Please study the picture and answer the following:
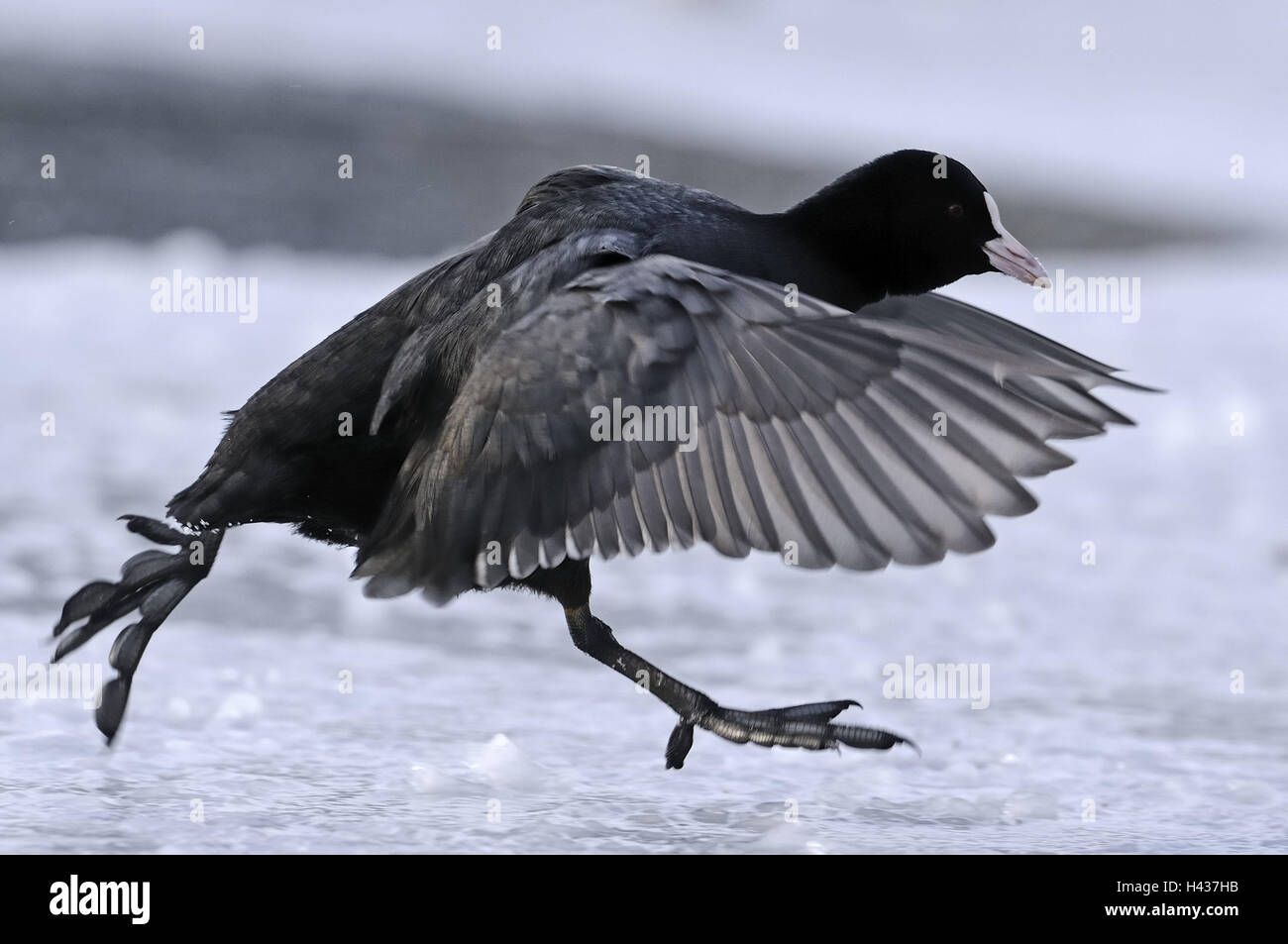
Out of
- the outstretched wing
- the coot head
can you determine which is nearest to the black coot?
the outstretched wing

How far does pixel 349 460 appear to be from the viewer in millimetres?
3094

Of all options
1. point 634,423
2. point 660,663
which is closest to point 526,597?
point 660,663

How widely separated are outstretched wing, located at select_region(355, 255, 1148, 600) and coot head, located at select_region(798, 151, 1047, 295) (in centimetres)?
76

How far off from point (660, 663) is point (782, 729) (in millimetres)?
759

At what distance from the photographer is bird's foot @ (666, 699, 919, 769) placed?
3154 mm

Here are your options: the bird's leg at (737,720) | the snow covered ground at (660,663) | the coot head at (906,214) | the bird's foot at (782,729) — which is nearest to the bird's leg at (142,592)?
the snow covered ground at (660,663)

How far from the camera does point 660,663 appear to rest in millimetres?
3922

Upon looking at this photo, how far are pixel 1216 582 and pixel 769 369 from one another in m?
2.38

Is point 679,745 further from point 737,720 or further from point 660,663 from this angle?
point 660,663

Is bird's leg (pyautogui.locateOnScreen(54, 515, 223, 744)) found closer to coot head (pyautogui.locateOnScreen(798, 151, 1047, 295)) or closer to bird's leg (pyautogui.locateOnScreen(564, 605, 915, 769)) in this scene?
bird's leg (pyautogui.locateOnScreen(564, 605, 915, 769))

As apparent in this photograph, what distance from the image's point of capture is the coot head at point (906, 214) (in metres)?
3.45

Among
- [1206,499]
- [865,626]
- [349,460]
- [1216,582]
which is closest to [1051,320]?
[1206,499]

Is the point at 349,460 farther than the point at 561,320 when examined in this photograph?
Yes

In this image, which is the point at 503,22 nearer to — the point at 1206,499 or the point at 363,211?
the point at 363,211
